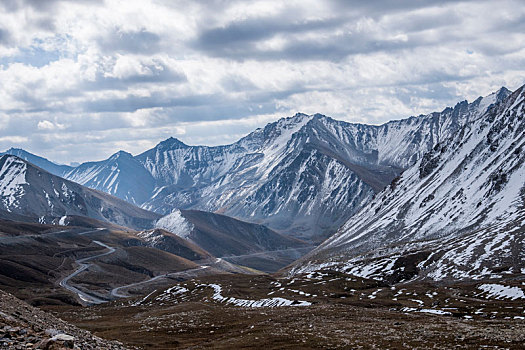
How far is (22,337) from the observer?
3428 centimetres

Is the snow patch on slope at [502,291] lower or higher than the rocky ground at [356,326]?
lower

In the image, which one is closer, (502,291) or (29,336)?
(29,336)

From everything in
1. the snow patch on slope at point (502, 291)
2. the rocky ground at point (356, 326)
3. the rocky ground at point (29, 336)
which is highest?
the rocky ground at point (29, 336)

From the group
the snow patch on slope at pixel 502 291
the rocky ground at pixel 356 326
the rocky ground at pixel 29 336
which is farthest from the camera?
the snow patch on slope at pixel 502 291

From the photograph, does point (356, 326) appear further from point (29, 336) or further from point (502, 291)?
point (502, 291)

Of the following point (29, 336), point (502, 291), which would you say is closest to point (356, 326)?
point (29, 336)

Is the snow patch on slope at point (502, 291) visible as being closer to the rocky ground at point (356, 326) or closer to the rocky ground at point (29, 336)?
the rocky ground at point (356, 326)

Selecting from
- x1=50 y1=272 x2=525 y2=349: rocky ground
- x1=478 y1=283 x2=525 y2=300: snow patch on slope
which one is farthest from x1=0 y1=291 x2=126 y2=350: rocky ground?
x1=478 y1=283 x2=525 y2=300: snow patch on slope

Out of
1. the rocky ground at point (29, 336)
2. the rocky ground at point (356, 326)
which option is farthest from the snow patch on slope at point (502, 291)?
the rocky ground at point (29, 336)

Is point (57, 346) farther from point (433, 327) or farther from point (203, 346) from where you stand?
point (433, 327)

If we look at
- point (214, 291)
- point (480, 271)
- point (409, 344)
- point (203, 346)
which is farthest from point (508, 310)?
point (214, 291)

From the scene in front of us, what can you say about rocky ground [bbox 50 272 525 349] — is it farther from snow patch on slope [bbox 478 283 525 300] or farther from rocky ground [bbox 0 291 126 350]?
rocky ground [bbox 0 291 126 350]

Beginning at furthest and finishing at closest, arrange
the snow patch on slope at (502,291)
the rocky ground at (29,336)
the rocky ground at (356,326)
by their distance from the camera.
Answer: the snow patch on slope at (502,291) < the rocky ground at (356,326) < the rocky ground at (29,336)

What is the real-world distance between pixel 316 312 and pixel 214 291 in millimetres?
91038
